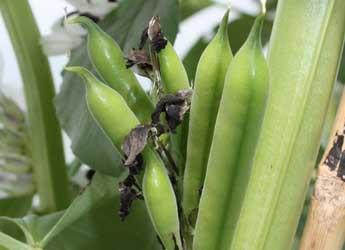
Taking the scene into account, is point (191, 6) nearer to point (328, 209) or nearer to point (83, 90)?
point (83, 90)

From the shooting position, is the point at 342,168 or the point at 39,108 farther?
the point at 39,108

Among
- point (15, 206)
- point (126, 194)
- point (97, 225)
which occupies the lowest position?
point (15, 206)

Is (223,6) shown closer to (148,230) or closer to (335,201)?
(148,230)

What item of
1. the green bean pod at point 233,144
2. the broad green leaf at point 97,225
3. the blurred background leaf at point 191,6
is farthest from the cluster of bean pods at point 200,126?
the blurred background leaf at point 191,6

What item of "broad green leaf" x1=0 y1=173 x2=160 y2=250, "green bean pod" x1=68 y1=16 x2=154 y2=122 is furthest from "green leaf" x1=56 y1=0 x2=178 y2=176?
"green bean pod" x1=68 y1=16 x2=154 y2=122

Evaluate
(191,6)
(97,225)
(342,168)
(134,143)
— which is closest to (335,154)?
(342,168)

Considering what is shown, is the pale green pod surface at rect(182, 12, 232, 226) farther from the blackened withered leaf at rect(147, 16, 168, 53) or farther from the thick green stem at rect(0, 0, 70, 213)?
the thick green stem at rect(0, 0, 70, 213)

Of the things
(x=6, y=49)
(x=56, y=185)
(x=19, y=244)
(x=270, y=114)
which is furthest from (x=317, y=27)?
(x=6, y=49)

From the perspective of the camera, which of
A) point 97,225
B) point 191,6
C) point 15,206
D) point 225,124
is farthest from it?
point 15,206
